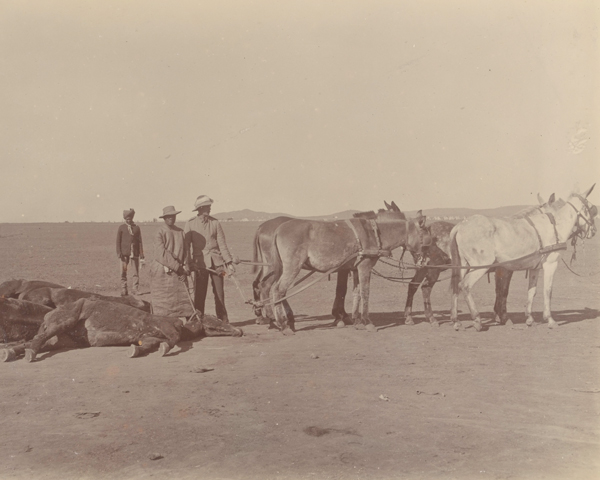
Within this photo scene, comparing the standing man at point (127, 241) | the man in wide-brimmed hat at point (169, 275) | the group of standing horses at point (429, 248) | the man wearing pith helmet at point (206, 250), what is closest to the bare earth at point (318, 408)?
the group of standing horses at point (429, 248)

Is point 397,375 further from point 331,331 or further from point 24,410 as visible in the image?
point 24,410

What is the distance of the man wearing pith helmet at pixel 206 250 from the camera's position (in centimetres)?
1062

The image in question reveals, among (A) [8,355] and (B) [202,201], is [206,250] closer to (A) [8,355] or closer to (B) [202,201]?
(B) [202,201]

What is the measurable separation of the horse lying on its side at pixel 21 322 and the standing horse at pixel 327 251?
350 centimetres

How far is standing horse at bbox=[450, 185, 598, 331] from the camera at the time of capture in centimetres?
1034

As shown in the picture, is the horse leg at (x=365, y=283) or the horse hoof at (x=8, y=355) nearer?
the horse hoof at (x=8, y=355)

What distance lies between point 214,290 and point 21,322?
3279 millimetres

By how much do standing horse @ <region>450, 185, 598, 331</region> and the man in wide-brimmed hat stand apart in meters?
4.79

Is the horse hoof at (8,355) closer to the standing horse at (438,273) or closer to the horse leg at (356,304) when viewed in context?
the horse leg at (356,304)

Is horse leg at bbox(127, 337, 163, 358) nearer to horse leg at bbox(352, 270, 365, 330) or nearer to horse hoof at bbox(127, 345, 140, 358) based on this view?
horse hoof at bbox(127, 345, 140, 358)

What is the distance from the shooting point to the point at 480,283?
18.4 m

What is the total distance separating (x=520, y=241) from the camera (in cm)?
1039

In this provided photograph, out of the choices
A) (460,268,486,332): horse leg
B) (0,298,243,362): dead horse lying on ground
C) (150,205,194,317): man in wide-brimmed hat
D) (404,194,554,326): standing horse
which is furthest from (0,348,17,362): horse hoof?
(460,268,486,332): horse leg

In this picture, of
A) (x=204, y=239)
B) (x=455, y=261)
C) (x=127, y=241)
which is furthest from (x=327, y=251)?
(x=127, y=241)
